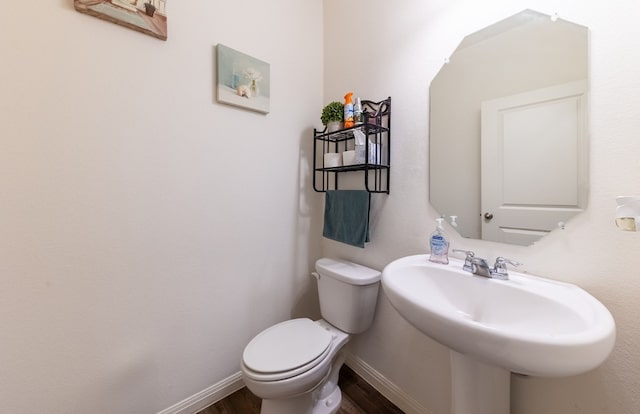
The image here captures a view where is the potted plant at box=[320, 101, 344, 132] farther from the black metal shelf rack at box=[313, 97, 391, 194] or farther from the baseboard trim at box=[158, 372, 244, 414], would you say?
the baseboard trim at box=[158, 372, 244, 414]

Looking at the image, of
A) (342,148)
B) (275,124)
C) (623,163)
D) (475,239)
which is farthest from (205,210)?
(623,163)

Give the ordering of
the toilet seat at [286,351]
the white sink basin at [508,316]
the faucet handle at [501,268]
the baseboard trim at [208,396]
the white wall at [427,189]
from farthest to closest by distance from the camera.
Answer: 1. the baseboard trim at [208,396]
2. the toilet seat at [286,351]
3. the faucet handle at [501,268]
4. the white wall at [427,189]
5. the white sink basin at [508,316]

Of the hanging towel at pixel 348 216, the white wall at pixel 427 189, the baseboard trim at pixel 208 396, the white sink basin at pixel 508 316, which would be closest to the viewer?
the white sink basin at pixel 508 316

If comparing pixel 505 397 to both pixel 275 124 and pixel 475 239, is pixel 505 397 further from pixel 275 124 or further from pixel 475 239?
pixel 275 124

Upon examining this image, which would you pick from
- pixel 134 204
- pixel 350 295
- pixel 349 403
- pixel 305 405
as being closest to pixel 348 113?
pixel 350 295

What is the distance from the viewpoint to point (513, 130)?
34.5 inches

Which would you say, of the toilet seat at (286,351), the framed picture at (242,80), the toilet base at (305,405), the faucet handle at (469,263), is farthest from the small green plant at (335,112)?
the toilet base at (305,405)

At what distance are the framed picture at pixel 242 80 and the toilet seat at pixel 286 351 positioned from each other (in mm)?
1169

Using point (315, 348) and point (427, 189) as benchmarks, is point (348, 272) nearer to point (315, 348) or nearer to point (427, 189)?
point (315, 348)

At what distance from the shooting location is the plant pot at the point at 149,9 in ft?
3.29

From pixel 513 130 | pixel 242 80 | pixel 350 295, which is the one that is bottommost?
pixel 350 295

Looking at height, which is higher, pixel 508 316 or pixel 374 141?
pixel 374 141

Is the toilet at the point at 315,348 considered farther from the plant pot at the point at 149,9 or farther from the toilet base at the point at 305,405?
the plant pot at the point at 149,9

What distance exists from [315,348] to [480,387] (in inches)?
23.9
